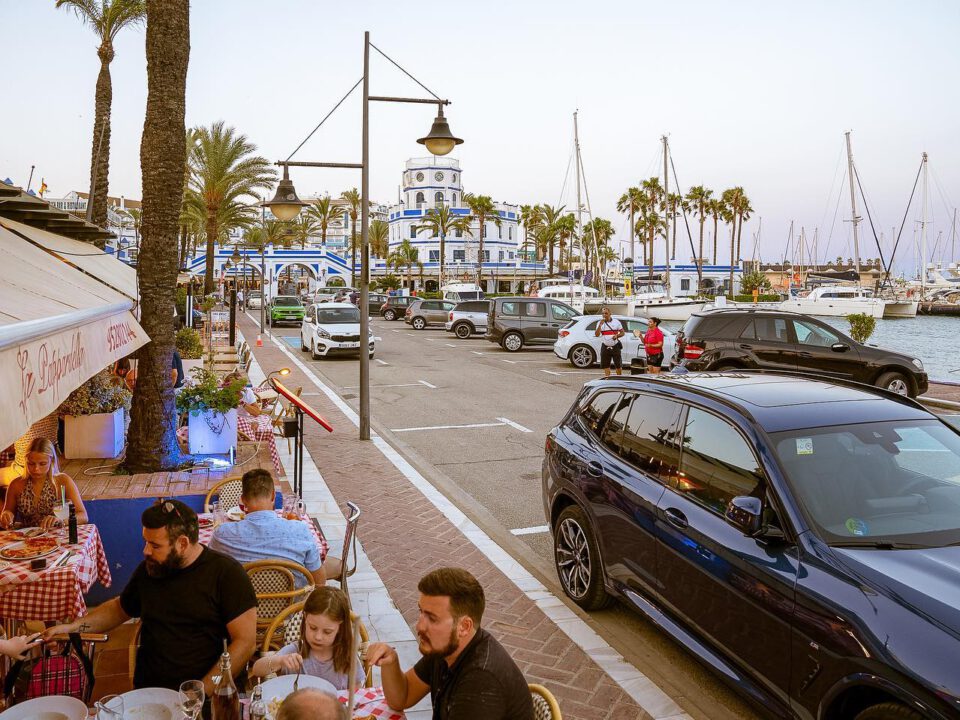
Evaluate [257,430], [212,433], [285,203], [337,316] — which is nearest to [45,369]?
[212,433]

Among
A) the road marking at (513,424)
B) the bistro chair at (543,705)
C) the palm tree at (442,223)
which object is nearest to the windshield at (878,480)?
the bistro chair at (543,705)

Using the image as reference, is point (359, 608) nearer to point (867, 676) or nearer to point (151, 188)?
point (867, 676)

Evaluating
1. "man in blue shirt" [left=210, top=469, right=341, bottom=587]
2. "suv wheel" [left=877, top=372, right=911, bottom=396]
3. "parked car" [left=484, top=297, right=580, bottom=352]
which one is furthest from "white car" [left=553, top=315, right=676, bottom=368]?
"man in blue shirt" [left=210, top=469, right=341, bottom=587]

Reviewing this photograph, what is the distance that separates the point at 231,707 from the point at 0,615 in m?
2.34

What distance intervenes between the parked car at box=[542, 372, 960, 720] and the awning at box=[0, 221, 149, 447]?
10.6 ft

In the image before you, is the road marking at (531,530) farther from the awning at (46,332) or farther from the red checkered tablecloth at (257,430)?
the awning at (46,332)

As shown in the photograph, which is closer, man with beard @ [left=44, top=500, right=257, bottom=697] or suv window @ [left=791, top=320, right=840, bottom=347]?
man with beard @ [left=44, top=500, right=257, bottom=697]

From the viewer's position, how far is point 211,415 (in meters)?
7.55

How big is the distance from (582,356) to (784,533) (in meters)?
18.8

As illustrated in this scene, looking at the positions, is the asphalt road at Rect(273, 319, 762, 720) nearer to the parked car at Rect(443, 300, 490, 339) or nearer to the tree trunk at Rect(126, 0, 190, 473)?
the tree trunk at Rect(126, 0, 190, 473)

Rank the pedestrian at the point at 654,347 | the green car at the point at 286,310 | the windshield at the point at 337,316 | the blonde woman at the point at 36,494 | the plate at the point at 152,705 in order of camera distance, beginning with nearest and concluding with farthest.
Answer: the plate at the point at 152,705 < the blonde woman at the point at 36,494 < the pedestrian at the point at 654,347 < the windshield at the point at 337,316 < the green car at the point at 286,310

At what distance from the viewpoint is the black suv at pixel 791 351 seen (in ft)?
52.1

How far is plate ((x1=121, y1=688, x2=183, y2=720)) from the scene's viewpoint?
10.1 ft

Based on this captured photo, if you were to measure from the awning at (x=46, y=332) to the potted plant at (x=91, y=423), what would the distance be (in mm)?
1166
